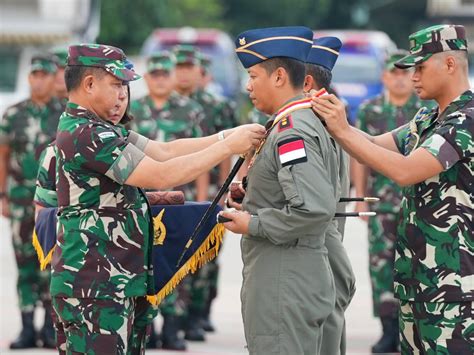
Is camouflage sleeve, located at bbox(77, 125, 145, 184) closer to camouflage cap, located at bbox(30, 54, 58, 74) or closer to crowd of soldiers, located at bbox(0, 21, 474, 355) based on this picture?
crowd of soldiers, located at bbox(0, 21, 474, 355)

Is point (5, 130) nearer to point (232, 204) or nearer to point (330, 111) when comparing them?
point (232, 204)

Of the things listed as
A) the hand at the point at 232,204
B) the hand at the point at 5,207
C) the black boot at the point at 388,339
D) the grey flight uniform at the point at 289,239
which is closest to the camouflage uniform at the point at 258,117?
→ the black boot at the point at 388,339

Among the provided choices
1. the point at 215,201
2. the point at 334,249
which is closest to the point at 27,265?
the point at 334,249

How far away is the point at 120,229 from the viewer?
6.45 metres

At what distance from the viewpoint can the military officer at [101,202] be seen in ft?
20.7

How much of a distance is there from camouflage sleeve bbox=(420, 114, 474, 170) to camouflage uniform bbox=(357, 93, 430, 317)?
3.62m

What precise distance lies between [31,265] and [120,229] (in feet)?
12.9

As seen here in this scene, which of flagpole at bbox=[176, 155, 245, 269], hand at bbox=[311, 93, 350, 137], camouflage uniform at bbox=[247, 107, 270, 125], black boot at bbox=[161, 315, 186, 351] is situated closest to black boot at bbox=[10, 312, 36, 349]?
black boot at bbox=[161, 315, 186, 351]

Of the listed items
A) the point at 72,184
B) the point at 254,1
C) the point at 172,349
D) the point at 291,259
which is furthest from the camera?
the point at 254,1

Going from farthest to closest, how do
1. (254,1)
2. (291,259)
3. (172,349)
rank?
(254,1)
(172,349)
(291,259)

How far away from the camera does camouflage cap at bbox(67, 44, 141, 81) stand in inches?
255

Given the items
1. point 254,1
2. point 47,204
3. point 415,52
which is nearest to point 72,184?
point 47,204

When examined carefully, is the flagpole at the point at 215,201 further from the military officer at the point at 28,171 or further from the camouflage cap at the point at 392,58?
the camouflage cap at the point at 392,58

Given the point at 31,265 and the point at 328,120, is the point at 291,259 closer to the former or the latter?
the point at 328,120
